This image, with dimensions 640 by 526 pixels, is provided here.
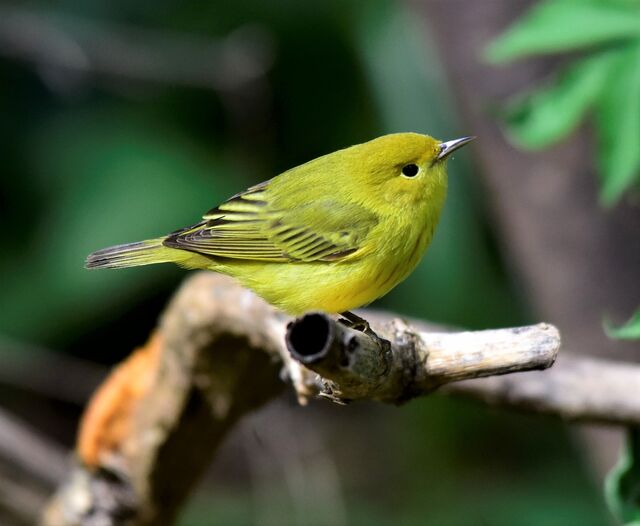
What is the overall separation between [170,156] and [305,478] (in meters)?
1.86

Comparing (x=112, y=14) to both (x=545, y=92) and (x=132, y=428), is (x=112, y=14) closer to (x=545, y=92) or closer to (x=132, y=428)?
(x=132, y=428)

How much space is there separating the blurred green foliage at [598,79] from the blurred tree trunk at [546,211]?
3.97 feet

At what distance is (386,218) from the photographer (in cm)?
297

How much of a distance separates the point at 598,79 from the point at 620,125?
14 cm

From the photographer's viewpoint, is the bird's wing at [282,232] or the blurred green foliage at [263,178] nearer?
the bird's wing at [282,232]

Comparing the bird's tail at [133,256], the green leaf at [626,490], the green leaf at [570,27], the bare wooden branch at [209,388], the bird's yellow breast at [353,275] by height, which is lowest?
the green leaf at [626,490]

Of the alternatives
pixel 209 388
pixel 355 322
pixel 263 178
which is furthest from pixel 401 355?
pixel 263 178

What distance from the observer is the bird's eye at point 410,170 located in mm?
2990

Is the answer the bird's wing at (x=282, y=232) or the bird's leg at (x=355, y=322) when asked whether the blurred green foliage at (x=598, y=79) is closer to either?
the bird's wing at (x=282, y=232)

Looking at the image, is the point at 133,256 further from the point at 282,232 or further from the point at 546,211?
the point at 546,211

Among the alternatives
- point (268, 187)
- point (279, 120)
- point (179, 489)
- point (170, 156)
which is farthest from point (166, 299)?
point (268, 187)

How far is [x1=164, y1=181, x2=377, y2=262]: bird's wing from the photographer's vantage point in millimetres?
2973

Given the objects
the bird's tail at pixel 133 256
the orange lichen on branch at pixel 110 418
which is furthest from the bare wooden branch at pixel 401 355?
the orange lichen on branch at pixel 110 418

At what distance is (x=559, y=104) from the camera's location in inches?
115
